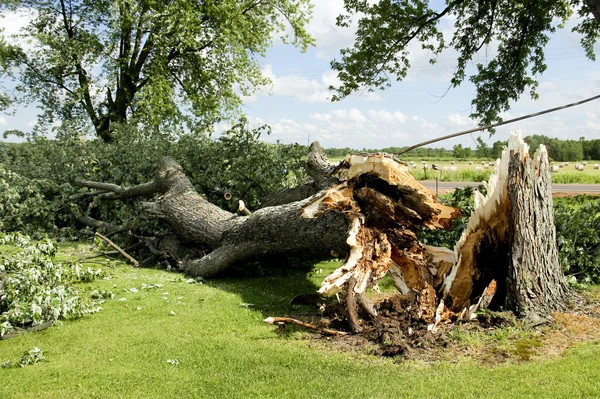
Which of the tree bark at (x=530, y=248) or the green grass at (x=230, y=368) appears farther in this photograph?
the tree bark at (x=530, y=248)

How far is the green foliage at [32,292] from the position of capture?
5.24 metres

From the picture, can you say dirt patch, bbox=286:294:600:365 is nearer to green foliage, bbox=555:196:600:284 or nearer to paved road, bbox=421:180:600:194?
green foliage, bbox=555:196:600:284

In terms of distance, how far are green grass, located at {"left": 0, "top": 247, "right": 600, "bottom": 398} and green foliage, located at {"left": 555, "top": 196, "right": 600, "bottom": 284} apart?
106 inches

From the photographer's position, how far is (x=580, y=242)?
278 inches

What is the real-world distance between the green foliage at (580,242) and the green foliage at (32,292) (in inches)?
238

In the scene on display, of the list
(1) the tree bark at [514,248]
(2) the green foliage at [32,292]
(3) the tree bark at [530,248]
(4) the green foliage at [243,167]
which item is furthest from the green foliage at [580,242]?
(2) the green foliage at [32,292]

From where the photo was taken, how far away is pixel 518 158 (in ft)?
16.9

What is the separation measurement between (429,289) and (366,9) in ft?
39.6

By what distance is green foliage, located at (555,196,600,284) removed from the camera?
6.81 meters

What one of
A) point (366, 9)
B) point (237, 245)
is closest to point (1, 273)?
point (237, 245)

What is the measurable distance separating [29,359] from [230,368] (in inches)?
73.3

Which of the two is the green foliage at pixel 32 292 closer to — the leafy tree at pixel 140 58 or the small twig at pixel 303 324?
the small twig at pixel 303 324

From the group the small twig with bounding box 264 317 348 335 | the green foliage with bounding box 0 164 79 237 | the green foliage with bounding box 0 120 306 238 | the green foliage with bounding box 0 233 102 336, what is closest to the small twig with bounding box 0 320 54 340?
the green foliage with bounding box 0 233 102 336

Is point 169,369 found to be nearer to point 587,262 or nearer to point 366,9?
point 587,262
